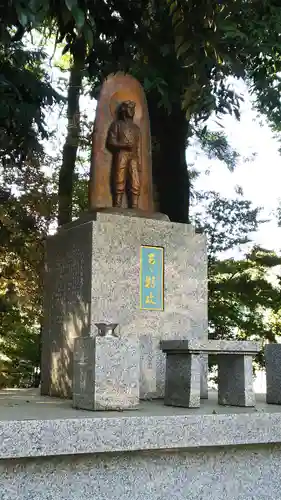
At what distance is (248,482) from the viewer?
4.15 meters

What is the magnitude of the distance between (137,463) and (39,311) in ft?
24.3

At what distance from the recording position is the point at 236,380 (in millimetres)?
4832

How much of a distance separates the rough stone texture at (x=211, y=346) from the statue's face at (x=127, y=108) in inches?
107

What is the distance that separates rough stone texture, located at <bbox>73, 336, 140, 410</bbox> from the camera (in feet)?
13.6

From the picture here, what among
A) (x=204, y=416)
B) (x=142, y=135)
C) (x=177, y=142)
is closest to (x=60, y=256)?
(x=142, y=135)

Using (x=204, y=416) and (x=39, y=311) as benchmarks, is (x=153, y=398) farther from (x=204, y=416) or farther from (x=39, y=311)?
(x=39, y=311)

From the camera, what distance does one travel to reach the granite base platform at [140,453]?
3.46 meters

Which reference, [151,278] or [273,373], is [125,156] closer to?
[151,278]

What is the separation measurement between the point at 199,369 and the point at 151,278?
1.36 metres

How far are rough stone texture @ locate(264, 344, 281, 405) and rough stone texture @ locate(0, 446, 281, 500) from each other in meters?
0.77

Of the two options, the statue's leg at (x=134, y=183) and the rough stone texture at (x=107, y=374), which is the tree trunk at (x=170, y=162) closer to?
the statue's leg at (x=134, y=183)

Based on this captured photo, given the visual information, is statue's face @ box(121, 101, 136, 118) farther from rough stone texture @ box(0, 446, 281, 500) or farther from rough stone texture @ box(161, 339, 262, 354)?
rough stone texture @ box(0, 446, 281, 500)

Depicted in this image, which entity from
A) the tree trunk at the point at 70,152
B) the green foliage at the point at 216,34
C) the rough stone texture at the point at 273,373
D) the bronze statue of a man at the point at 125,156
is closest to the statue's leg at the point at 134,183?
the bronze statue of a man at the point at 125,156

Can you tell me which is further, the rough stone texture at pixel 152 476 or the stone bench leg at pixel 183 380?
the stone bench leg at pixel 183 380
